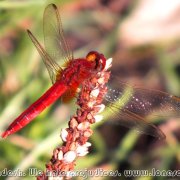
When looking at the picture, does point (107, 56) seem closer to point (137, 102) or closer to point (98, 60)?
point (137, 102)

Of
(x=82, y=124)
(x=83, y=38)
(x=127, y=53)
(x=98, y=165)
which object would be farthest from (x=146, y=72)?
(x=82, y=124)

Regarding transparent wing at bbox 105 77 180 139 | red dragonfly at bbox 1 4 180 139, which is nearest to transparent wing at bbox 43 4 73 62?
red dragonfly at bbox 1 4 180 139

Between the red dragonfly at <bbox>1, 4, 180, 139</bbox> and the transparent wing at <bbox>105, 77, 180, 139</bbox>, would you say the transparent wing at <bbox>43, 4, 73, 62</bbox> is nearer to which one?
the red dragonfly at <bbox>1, 4, 180, 139</bbox>

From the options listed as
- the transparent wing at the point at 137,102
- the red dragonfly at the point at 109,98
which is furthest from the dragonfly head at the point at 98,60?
the transparent wing at the point at 137,102

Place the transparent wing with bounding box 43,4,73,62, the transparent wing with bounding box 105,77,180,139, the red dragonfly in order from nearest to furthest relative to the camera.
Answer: the red dragonfly < the transparent wing with bounding box 105,77,180,139 < the transparent wing with bounding box 43,4,73,62

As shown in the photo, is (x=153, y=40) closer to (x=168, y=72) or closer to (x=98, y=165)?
(x=168, y=72)

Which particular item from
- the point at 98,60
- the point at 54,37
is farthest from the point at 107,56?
the point at 98,60

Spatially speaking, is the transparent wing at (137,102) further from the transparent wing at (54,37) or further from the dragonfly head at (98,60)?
the transparent wing at (54,37)
